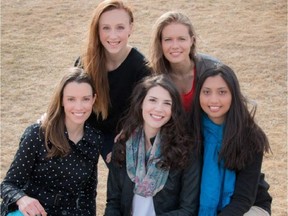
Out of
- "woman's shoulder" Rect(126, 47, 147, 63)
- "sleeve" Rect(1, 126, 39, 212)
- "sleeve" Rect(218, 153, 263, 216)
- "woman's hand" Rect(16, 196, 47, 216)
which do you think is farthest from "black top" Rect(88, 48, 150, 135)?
"sleeve" Rect(218, 153, 263, 216)

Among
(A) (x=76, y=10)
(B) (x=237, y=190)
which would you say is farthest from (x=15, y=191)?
(A) (x=76, y=10)

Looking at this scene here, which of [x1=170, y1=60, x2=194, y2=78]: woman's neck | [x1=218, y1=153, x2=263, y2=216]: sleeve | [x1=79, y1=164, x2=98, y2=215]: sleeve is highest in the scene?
[x1=170, y1=60, x2=194, y2=78]: woman's neck

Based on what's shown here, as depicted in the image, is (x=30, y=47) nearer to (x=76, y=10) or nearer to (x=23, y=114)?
(x=76, y=10)

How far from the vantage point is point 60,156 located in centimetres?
348

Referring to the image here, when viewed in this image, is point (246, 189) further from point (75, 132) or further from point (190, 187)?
point (75, 132)

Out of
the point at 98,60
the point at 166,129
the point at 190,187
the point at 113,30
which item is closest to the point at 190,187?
the point at 190,187

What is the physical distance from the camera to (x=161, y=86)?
11.1 ft

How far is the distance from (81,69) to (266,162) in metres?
2.70

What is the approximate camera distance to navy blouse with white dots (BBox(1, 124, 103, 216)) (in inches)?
135

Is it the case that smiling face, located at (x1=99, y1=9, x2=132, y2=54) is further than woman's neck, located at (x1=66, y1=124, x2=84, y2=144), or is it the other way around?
smiling face, located at (x1=99, y1=9, x2=132, y2=54)

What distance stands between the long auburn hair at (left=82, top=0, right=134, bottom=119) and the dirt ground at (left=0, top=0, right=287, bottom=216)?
1403 millimetres

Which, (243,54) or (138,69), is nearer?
(138,69)

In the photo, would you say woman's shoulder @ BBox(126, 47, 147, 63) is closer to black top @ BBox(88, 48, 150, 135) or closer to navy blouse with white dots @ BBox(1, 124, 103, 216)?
black top @ BBox(88, 48, 150, 135)

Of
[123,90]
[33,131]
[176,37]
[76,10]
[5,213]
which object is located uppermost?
[76,10]
